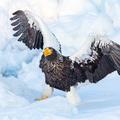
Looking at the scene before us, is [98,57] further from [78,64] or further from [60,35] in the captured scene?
[60,35]

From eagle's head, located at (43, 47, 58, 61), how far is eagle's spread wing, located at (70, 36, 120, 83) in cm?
20

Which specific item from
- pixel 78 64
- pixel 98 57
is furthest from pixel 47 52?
pixel 98 57

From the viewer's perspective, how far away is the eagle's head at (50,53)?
474 centimetres

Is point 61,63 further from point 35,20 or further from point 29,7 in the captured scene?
point 29,7

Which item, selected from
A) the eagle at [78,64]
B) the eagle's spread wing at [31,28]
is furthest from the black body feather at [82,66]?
the eagle's spread wing at [31,28]

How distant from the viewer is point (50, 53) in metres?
4.77

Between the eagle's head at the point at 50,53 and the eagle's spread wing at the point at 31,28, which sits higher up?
the eagle's spread wing at the point at 31,28

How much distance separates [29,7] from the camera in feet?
25.8

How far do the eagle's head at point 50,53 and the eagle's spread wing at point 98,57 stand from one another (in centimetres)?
20

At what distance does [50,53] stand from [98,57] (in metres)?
0.45

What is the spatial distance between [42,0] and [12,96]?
4091mm

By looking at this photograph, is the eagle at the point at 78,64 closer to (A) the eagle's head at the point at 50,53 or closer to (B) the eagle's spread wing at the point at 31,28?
(A) the eagle's head at the point at 50,53

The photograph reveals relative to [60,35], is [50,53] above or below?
below

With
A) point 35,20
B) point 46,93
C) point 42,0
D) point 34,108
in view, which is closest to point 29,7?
point 42,0
